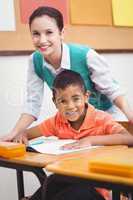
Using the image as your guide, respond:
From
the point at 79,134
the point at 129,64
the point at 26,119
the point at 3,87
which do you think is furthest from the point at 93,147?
the point at 129,64

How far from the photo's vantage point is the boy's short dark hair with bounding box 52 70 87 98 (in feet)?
4.53

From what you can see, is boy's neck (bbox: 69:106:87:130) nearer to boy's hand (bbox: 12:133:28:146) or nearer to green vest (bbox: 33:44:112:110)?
green vest (bbox: 33:44:112:110)

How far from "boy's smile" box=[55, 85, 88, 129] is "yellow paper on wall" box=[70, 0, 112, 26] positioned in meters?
0.57

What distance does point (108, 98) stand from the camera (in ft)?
4.76

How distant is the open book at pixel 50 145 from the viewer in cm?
130

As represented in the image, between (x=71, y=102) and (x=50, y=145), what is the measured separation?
6.0 inches

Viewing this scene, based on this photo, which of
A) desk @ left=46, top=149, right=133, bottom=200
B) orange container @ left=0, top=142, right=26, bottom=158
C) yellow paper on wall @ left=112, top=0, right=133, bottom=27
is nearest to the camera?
desk @ left=46, top=149, right=133, bottom=200

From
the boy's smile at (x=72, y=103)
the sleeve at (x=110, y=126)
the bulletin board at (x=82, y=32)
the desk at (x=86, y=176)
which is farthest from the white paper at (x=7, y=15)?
the desk at (x=86, y=176)

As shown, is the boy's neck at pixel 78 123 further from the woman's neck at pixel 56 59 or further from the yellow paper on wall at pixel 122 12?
the yellow paper on wall at pixel 122 12

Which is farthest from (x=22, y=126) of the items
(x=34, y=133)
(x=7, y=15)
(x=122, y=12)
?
(x=122, y=12)

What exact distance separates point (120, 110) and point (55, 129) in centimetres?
23

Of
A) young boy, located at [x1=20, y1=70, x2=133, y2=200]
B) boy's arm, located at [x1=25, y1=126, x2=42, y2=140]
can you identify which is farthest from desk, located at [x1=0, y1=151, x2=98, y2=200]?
boy's arm, located at [x1=25, y1=126, x2=42, y2=140]

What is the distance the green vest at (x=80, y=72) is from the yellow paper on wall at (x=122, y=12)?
1.92 feet

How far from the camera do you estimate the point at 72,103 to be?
1.37m
